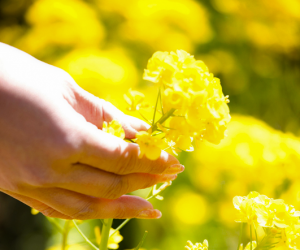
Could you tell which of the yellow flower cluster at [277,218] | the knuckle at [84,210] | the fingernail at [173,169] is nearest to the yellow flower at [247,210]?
the yellow flower cluster at [277,218]

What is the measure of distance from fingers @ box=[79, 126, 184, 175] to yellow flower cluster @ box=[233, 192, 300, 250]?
136 mm

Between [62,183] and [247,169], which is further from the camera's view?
[247,169]

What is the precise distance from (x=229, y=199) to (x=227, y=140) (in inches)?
6.7

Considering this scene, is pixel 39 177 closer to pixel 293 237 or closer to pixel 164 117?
pixel 164 117

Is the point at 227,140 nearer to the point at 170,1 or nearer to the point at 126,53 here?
the point at 126,53

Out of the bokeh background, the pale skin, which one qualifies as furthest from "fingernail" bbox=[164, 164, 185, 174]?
the bokeh background

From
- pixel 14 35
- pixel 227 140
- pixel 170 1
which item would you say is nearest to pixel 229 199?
pixel 227 140

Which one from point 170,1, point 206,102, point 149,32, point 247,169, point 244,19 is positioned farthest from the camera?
point 244,19

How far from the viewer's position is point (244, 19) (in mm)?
1357

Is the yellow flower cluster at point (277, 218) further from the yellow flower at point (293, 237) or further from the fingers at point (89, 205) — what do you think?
the fingers at point (89, 205)

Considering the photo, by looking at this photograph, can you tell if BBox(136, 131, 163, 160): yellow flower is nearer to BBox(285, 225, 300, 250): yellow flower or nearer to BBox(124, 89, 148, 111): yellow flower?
BBox(124, 89, 148, 111): yellow flower

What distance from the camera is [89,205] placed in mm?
448

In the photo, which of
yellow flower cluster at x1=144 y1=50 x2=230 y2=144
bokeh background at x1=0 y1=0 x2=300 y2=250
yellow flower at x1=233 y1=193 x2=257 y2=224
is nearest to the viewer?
yellow flower cluster at x1=144 y1=50 x2=230 y2=144

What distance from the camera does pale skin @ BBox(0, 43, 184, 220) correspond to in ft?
1.21
